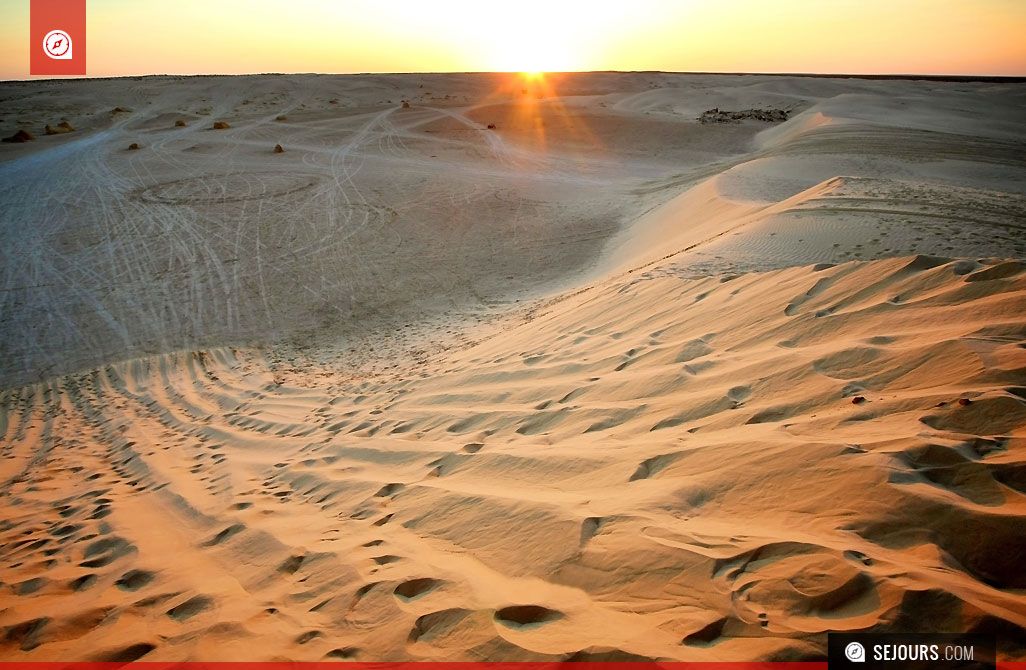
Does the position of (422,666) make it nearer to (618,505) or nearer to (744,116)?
(618,505)

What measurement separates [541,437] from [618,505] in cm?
92

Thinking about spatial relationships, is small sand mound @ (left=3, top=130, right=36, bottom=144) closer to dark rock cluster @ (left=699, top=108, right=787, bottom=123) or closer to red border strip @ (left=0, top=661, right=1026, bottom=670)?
dark rock cluster @ (left=699, top=108, right=787, bottom=123)

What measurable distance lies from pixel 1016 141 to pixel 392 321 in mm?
14621

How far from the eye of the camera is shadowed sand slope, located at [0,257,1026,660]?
1.75 meters

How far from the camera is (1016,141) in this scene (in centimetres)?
1330

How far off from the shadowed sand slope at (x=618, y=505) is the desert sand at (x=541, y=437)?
0.05ft

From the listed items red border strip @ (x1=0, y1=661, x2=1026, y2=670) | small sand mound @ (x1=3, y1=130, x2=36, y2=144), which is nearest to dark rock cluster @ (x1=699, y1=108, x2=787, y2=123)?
red border strip @ (x1=0, y1=661, x2=1026, y2=670)

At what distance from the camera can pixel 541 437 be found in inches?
125

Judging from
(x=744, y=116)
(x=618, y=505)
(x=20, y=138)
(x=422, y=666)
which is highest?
(x=744, y=116)

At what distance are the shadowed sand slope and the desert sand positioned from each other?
15 millimetres

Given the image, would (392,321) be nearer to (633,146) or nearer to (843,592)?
(843,592)

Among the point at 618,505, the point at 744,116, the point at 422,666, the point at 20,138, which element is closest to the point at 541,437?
the point at 618,505

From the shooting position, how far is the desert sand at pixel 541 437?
183 centimetres

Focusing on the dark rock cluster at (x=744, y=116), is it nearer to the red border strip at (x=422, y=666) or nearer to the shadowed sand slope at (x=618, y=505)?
the shadowed sand slope at (x=618, y=505)
